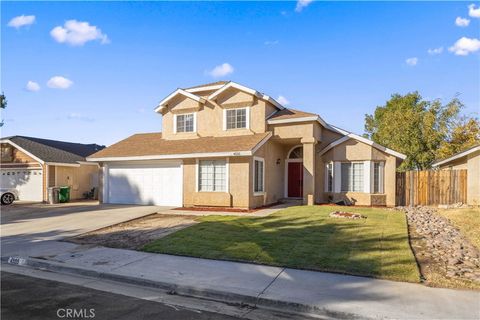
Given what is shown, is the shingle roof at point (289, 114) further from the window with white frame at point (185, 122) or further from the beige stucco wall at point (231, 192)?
the window with white frame at point (185, 122)

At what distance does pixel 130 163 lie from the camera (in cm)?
1989

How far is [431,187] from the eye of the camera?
18.0 metres

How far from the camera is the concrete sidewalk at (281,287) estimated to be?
5.11 m

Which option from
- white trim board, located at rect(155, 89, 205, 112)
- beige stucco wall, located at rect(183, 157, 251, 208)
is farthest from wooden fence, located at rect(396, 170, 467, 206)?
white trim board, located at rect(155, 89, 205, 112)

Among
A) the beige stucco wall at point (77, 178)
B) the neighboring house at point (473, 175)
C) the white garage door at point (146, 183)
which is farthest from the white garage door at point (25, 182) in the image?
the neighboring house at point (473, 175)

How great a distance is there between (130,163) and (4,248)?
34.4 feet

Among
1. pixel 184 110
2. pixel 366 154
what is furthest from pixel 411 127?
pixel 184 110

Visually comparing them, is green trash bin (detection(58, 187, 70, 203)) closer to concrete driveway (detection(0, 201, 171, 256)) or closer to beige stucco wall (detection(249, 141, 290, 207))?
concrete driveway (detection(0, 201, 171, 256))

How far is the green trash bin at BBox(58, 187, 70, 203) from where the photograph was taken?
74.3 ft

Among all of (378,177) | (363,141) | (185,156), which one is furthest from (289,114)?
(185,156)

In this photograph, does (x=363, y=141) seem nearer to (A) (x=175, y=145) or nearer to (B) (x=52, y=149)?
(A) (x=175, y=145)

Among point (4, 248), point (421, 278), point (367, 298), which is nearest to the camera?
point (367, 298)

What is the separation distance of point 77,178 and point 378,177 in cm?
2153

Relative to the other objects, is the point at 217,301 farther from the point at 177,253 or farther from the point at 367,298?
the point at 177,253
